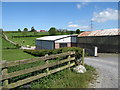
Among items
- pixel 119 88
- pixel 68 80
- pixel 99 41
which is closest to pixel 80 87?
pixel 68 80

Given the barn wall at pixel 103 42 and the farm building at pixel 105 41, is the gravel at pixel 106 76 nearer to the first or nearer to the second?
the farm building at pixel 105 41

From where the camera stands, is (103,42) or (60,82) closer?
(60,82)

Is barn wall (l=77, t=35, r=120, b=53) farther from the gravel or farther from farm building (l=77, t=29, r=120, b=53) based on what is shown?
Result: the gravel

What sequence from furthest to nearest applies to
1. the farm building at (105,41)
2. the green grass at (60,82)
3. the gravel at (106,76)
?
the farm building at (105,41), the gravel at (106,76), the green grass at (60,82)

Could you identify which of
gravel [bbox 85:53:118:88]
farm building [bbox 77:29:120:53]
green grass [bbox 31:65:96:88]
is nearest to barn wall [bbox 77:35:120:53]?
farm building [bbox 77:29:120:53]

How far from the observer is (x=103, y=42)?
75.3 ft

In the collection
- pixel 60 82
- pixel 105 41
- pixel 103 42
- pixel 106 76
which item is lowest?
pixel 106 76

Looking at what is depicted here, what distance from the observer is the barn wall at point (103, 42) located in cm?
2097

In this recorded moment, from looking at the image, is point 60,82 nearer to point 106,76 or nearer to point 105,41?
point 106,76

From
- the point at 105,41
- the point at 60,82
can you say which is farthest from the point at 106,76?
the point at 105,41

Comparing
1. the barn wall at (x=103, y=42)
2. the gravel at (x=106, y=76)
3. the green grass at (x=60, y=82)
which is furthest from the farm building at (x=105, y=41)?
the green grass at (x=60, y=82)

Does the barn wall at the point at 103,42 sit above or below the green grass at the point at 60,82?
above

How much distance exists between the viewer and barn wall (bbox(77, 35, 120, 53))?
826 inches

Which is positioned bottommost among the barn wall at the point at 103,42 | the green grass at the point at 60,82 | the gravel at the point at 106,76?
→ the gravel at the point at 106,76
